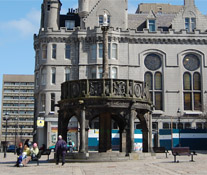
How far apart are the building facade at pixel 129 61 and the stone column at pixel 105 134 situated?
29546mm

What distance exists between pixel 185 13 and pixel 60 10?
61.5ft

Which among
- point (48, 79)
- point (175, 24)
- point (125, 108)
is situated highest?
point (175, 24)

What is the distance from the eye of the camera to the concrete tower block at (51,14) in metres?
57.8

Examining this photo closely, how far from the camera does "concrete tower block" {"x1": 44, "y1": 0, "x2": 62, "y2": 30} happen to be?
189ft

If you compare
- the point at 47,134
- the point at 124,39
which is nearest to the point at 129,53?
the point at 124,39

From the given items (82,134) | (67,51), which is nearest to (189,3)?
(67,51)

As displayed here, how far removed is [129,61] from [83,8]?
34.6ft

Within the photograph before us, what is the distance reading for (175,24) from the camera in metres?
58.2

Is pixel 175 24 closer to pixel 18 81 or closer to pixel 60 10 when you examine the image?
pixel 60 10

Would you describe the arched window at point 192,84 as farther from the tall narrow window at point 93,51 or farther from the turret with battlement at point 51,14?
the turret with battlement at point 51,14

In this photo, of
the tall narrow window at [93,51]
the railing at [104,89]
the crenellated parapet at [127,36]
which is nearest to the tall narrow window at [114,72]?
the tall narrow window at [93,51]

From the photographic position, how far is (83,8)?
190 ft

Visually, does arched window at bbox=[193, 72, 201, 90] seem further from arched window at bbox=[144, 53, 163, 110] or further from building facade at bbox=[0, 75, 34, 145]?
building facade at bbox=[0, 75, 34, 145]

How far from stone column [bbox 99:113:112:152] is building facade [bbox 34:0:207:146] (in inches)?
1163
